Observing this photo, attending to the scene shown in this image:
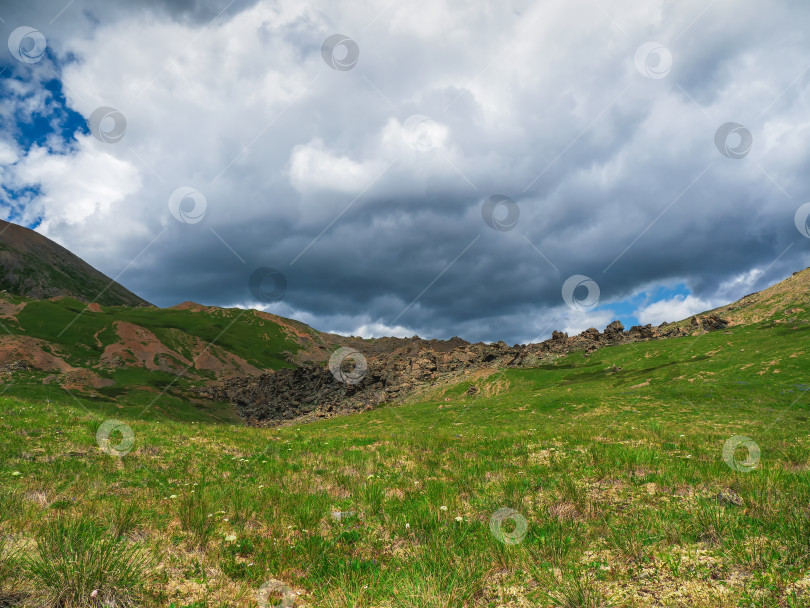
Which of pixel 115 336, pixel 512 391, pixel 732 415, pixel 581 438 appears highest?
pixel 115 336

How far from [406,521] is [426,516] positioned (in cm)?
36

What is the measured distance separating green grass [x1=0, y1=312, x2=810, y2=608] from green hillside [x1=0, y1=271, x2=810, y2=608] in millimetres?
37

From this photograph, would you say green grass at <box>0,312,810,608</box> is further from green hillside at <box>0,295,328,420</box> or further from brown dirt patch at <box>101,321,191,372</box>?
brown dirt patch at <box>101,321,191,372</box>

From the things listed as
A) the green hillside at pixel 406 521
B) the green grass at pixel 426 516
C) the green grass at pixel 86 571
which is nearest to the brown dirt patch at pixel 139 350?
the green grass at pixel 426 516

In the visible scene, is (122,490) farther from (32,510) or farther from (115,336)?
(115,336)

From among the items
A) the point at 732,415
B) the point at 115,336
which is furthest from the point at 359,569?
the point at 115,336

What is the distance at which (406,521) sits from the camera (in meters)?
7.07

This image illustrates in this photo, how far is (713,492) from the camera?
7562mm

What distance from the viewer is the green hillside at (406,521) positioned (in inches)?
181

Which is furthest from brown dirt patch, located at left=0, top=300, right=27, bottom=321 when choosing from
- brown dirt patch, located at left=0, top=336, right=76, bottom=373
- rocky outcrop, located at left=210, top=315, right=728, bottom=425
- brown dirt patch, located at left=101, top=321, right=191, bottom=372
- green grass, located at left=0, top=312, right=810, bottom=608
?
green grass, located at left=0, top=312, right=810, bottom=608

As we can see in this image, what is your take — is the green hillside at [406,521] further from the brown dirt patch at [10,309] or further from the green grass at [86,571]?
the brown dirt patch at [10,309]

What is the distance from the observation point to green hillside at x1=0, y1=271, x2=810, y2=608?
15.1ft

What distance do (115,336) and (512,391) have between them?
13066 cm

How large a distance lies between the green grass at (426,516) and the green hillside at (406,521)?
4 centimetres
